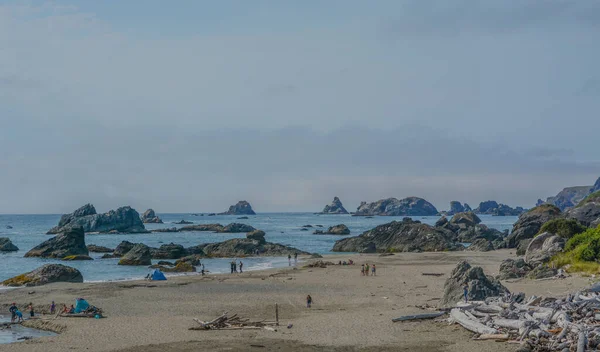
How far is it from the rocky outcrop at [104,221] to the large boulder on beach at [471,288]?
138 m

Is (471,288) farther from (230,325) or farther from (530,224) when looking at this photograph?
(530,224)

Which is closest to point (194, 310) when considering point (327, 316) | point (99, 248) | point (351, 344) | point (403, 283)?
point (327, 316)

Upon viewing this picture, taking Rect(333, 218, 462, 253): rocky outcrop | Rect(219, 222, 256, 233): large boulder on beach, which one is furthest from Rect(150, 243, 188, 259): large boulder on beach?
Rect(219, 222, 256, 233): large boulder on beach

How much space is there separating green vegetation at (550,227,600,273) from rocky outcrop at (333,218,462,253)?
4634 centimetres

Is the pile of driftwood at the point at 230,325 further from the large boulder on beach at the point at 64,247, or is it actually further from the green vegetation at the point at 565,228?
the large boulder on beach at the point at 64,247

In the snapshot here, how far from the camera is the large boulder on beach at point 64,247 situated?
8344cm

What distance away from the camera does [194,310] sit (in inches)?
1417

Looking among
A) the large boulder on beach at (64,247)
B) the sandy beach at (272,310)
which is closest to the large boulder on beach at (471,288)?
the sandy beach at (272,310)

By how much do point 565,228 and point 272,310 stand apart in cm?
3383

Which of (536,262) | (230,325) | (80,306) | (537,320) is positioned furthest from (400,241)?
(537,320)

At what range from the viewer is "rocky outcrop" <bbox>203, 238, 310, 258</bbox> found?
87.0 m

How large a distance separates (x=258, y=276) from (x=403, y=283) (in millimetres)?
15215

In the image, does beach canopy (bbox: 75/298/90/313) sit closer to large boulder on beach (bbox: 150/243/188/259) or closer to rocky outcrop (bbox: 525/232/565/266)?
rocky outcrop (bbox: 525/232/565/266)

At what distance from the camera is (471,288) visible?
29.9 m
